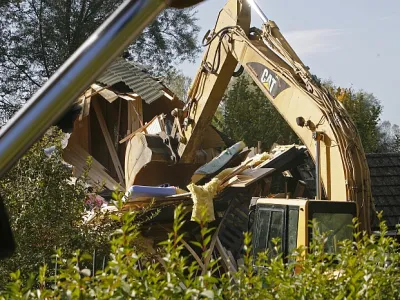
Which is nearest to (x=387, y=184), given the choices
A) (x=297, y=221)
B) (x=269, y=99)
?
(x=269, y=99)

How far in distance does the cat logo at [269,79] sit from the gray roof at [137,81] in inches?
297

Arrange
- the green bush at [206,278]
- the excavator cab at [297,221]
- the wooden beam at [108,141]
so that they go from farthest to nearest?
1. the wooden beam at [108,141]
2. the excavator cab at [297,221]
3. the green bush at [206,278]

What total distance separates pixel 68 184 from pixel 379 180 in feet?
A: 22.0

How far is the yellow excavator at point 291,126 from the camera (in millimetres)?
7387

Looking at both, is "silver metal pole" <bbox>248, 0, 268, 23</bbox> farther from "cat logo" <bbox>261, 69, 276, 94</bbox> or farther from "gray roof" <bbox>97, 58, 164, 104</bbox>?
"gray roof" <bbox>97, 58, 164, 104</bbox>

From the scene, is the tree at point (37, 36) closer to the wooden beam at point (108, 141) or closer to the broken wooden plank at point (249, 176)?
the wooden beam at point (108, 141)

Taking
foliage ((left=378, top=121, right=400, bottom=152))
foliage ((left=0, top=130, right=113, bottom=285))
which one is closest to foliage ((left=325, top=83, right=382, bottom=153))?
foliage ((left=378, top=121, right=400, bottom=152))

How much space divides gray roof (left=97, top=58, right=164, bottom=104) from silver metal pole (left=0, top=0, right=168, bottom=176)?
16.5m

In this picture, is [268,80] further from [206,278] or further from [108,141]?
[108,141]

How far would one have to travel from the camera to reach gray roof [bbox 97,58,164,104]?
1798 centimetres

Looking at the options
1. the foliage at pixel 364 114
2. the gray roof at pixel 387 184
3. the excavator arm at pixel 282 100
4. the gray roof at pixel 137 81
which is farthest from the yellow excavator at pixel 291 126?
the foliage at pixel 364 114

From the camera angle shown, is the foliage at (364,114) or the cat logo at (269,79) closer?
the cat logo at (269,79)

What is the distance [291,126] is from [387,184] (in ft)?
11.2

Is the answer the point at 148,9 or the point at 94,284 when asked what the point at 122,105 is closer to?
the point at 94,284
